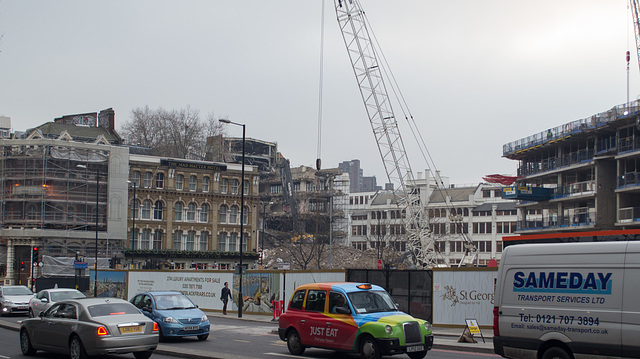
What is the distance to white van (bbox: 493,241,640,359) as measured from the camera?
11.9 m

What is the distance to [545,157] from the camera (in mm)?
80688

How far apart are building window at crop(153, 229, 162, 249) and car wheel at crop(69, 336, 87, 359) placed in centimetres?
6277

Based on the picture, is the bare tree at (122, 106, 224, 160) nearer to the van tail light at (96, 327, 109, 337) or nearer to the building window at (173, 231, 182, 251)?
the building window at (173, 231, 182, 251)

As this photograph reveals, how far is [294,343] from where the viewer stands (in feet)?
58.1

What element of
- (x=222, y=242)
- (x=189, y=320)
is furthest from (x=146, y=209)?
(x=189, y=320)

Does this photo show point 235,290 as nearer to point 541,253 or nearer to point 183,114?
point 541,253

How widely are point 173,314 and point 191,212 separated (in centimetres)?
5991

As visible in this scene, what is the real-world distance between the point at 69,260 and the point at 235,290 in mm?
34625

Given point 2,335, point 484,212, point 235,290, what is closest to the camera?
point 2,335

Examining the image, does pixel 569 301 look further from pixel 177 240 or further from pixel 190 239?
pixel 190 239

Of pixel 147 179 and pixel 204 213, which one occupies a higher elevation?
pixel 147 179

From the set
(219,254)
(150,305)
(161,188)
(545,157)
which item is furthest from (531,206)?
(150,305)

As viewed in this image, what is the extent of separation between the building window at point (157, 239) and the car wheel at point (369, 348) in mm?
64699

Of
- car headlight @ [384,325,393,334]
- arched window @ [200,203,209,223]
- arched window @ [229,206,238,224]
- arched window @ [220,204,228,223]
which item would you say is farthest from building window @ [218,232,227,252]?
car headlight @ [384,325,393,334]
